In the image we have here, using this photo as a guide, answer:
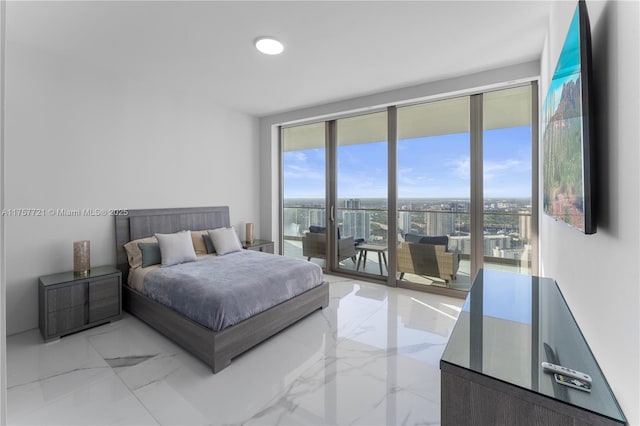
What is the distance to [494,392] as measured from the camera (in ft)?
3.21

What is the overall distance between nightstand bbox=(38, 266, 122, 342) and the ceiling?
2269 mm

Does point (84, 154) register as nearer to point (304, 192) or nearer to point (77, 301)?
point (77, 301)

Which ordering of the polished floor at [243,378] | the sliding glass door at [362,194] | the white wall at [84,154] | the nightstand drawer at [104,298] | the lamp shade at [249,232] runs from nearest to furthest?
the polished floor at [243,378], the white wall at [84,154], the nightstand drawer at [104,298], the sliding glass door at [362,194], the lamp shade at [249,232]

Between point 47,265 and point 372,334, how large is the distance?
11.1ft

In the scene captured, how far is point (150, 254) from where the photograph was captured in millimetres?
3348

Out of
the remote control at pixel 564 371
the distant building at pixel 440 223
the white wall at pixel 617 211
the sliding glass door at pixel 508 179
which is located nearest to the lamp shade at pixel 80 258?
the remote control at pixel 564 371

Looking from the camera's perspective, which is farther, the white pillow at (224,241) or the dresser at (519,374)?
the white pillow at (224,241)

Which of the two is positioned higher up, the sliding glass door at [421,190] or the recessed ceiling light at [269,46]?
the recessed ceiling light at [269,46]

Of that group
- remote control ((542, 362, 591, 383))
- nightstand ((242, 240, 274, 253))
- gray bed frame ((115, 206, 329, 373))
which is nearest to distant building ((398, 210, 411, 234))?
gray bed frame ((115, 206, 329, 373))

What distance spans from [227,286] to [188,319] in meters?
0.40

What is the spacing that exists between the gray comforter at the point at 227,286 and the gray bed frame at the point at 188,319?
0.06 m

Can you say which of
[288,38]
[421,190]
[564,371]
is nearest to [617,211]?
[564,371]

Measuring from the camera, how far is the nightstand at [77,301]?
261cm

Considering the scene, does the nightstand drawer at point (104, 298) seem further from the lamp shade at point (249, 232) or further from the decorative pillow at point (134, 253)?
the lamp shade at point (249, 232)
